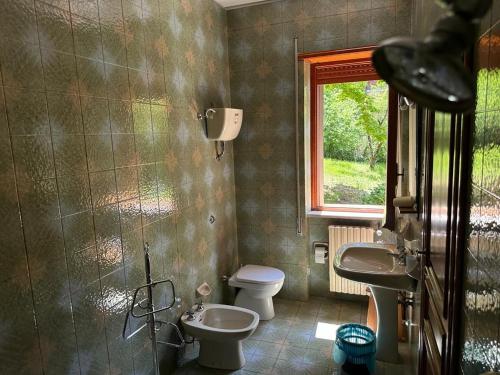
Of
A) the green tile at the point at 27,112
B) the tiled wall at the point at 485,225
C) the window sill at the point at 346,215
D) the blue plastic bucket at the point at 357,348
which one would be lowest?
the blue plastic bucket at the point at 357,348

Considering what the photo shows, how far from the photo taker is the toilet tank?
2678mm

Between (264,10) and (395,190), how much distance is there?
183 cm

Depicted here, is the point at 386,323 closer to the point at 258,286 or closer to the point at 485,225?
the point at 258,286

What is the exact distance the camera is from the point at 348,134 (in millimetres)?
3162

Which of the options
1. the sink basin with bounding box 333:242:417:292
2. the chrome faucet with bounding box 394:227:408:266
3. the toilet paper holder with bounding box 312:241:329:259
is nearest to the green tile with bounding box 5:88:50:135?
the sink basin with bounding box 333:242:417:292

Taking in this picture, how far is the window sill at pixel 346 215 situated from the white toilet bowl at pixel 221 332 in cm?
112

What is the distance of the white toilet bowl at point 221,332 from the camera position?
7.41 feet

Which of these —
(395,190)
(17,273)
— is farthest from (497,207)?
(395,190)

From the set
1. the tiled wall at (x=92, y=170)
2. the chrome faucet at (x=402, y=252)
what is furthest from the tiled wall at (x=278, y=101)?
the chrome faucet at (x=402, y=252)

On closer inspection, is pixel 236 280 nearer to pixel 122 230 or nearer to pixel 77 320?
pixel 122 230

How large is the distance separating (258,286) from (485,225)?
2.27 meters

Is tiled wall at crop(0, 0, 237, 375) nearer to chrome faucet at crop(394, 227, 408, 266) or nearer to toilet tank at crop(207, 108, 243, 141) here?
toilet tank at crop(207, 108, 243, 141)

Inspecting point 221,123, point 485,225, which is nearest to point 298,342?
point 221,123

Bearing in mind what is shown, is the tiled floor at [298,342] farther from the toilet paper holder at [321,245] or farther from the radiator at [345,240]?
the toilet paper holder at [321,245]
